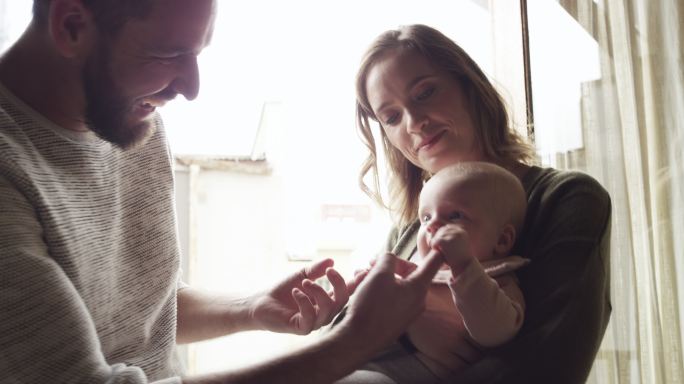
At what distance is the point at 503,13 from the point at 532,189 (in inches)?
56.8

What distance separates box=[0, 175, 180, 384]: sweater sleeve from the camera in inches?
34.2

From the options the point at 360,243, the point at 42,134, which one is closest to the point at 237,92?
the point at 360,243

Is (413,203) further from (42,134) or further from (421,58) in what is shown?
(42,134)

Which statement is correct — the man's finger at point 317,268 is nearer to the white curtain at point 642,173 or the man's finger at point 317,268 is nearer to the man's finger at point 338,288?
the man's finger at point 338,288

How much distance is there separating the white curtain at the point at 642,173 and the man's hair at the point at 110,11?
5.20 ft

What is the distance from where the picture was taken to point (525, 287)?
1.14 meters

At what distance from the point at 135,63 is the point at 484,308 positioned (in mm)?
830

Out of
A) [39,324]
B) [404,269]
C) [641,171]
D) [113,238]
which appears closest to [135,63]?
[113,238]

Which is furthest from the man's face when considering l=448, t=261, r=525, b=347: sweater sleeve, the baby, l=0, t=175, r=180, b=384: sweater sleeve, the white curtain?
the white curtain

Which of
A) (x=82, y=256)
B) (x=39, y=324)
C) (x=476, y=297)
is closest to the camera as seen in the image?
(x=39, y=324)

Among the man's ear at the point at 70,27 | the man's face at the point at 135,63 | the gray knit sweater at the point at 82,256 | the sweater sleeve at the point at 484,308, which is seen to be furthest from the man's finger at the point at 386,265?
the man's ear at the point at 70,27

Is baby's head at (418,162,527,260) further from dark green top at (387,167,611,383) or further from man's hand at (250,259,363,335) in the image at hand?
man's hand at (250,259,363,335)

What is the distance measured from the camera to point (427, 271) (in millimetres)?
1018

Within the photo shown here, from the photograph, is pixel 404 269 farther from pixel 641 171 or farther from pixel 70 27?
pixel 641 171
